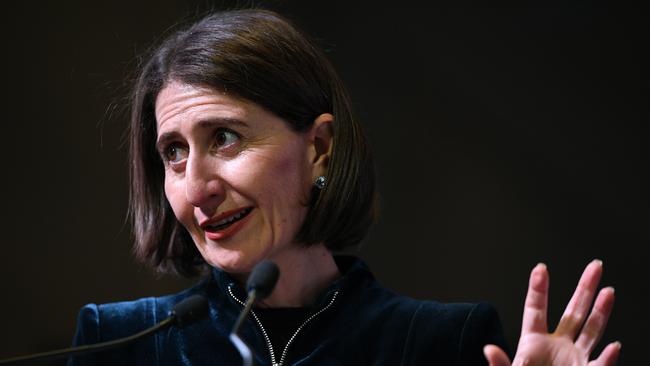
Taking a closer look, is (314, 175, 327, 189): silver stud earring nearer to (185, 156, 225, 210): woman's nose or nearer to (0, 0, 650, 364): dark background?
(185, 156, 225, 210): woman's nose

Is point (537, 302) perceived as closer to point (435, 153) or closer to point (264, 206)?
point (264, 206)

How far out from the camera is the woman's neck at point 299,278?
210cm

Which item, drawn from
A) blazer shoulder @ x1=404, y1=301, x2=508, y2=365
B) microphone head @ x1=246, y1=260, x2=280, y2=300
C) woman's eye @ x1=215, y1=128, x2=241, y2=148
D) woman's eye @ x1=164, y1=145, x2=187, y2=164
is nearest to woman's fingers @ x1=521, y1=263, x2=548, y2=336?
blazer shoulder @ x1=404, y1=301, x2=508, y2=365

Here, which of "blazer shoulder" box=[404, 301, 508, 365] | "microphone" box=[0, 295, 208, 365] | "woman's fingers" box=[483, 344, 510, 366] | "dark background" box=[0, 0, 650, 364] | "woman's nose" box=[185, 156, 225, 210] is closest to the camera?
"microphone" box=[0, 295, 208, 365]

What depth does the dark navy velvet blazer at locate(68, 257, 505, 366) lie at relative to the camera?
2.06 metres

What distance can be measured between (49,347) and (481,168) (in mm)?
1503

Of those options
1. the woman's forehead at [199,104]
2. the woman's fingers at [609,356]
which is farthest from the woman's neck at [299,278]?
the woman's fingers at [609,356]

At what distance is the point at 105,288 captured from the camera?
3064mm

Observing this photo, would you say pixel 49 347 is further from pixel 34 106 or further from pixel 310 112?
pixel 310 112

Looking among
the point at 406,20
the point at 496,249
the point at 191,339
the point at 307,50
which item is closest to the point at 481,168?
the point at 496,249

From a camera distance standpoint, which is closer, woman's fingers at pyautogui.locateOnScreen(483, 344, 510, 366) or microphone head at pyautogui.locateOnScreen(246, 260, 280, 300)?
microphone head at pyautogui.locateOnScreen(246, 260, 280, 300)

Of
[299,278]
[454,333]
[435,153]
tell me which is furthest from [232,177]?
[435,153]

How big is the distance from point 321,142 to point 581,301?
2.30 feet

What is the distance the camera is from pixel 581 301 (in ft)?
5.61
